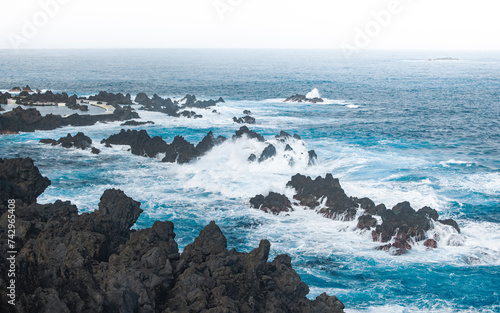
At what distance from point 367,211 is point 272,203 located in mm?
5693

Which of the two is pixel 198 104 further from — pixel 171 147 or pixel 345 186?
pixel 345 186

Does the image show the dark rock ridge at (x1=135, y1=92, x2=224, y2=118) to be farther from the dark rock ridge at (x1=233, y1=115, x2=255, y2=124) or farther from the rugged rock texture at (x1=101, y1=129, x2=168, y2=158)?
the rugged rock texture at (x1=101, y1=129, x2=168, y2=158)

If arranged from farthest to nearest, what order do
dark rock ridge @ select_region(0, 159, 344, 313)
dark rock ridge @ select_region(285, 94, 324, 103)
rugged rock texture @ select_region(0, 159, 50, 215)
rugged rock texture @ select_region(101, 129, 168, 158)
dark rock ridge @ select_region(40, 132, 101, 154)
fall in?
1. dark rock ridge @ select_region(285, 94, 324, 103)
2. dark rock ridge @ select_region(40, 132, 101, 154)
3. rugged rock texture @ select_region(101, 129, 168, 158)
4. rugged rock texture @ select_region(0, 159, 50, 215)
5. dark rock ridge @ select_region(0, 159, 344, 313)

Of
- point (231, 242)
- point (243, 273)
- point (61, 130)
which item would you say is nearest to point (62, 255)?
point (243, 273)

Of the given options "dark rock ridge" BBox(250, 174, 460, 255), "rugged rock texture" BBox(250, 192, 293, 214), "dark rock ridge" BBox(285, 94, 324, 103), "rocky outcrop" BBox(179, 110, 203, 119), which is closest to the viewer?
"dark rock ridge" BBox(250, 174, 460, 255)

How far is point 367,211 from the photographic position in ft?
89.1

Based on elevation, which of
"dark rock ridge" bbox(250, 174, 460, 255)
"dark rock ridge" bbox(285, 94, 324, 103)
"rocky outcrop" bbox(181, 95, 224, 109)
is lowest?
"dark rock ridge" bbox(250, 174, 460, 255)

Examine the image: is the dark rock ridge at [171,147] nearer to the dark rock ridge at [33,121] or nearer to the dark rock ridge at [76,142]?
the dark rock ridge at [76,142]

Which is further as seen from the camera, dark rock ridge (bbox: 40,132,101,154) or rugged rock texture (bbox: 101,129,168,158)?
dark rock ridge (bbox: 40,132,101,154)

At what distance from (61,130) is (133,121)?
8045 millimetres

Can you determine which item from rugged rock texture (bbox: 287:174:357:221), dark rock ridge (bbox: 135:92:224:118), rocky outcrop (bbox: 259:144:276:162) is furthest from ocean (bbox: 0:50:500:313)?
dark rock ridge (bbox: 135:92:224:118)

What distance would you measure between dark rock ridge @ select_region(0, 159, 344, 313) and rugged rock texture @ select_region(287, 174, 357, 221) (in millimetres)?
10859

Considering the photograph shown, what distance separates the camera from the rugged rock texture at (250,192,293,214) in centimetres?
2882

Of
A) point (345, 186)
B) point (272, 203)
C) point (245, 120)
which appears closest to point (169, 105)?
point (245, 120)
